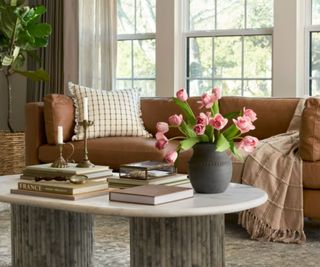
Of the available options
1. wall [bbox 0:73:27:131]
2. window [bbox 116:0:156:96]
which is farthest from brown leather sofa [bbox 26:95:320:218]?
wall [bbox 0:73:27:131]

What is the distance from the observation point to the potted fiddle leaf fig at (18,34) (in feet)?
19.1

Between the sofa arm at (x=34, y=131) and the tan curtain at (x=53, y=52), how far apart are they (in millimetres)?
1209

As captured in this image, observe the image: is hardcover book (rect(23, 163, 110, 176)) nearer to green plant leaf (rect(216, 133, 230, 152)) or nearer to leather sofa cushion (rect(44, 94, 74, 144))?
green plant leaf (rect(216, 133, 230, 152))

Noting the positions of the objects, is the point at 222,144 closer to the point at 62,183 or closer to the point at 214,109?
the point at 214,109

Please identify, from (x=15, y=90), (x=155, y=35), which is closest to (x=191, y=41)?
(x=155, y=35)

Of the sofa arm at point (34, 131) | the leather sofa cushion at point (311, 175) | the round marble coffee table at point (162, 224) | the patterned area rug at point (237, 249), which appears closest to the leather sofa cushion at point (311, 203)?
the leather sofa cushion at point (311, 175)

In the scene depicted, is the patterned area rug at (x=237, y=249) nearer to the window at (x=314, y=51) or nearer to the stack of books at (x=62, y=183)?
the stack of books at (x=62, y=183)

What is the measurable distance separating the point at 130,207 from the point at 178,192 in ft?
0.76

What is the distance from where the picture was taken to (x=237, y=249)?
3.73 metres

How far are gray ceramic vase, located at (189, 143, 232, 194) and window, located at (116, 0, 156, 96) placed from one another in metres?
3.66

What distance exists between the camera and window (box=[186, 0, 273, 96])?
226 inches

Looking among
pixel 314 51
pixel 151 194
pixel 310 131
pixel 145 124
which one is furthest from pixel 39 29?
pixel 151 194

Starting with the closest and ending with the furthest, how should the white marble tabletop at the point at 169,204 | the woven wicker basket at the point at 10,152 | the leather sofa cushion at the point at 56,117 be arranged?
the white marble tabletop at the point at 169,204, the leather sofa cushion at the point at 56,117, the woven wicker basket at the point at 10,152

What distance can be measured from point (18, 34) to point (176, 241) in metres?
3.83
